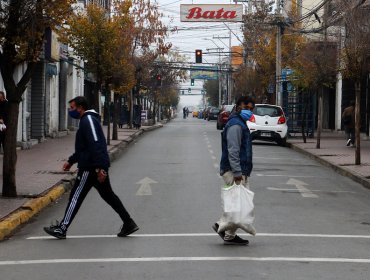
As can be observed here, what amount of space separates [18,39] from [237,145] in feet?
16.8

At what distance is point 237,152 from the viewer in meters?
9.66

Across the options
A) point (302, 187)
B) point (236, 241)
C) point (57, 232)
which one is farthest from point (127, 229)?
point (302, 187)

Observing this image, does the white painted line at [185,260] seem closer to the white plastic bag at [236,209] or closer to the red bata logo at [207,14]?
the white plastic bag at [236,209]

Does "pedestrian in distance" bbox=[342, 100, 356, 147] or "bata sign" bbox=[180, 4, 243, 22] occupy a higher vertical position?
"bata sign" bbox=[180, 4, 243, 22]

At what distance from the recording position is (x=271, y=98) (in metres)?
52.1

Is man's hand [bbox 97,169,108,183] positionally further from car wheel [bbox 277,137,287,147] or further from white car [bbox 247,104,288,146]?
car wheel [bbox 277,137,287,147]

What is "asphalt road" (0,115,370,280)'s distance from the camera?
8.14 metres

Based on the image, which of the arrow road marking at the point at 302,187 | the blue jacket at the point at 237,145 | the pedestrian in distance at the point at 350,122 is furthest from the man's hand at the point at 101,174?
the pedestrian in distance at the point at 350,122

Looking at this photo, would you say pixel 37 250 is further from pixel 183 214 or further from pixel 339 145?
pixel 339 145

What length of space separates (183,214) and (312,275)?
469 cm

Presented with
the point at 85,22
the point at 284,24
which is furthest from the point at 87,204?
the point at 284,24

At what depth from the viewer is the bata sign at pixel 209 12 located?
62.4m

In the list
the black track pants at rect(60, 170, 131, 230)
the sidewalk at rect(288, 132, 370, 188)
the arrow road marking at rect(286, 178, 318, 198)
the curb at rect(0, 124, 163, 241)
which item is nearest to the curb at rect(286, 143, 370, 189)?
the sidewalk at rect(288, 132, 370, 188)

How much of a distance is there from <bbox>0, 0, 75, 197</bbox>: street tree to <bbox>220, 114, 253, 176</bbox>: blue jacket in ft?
15.7
